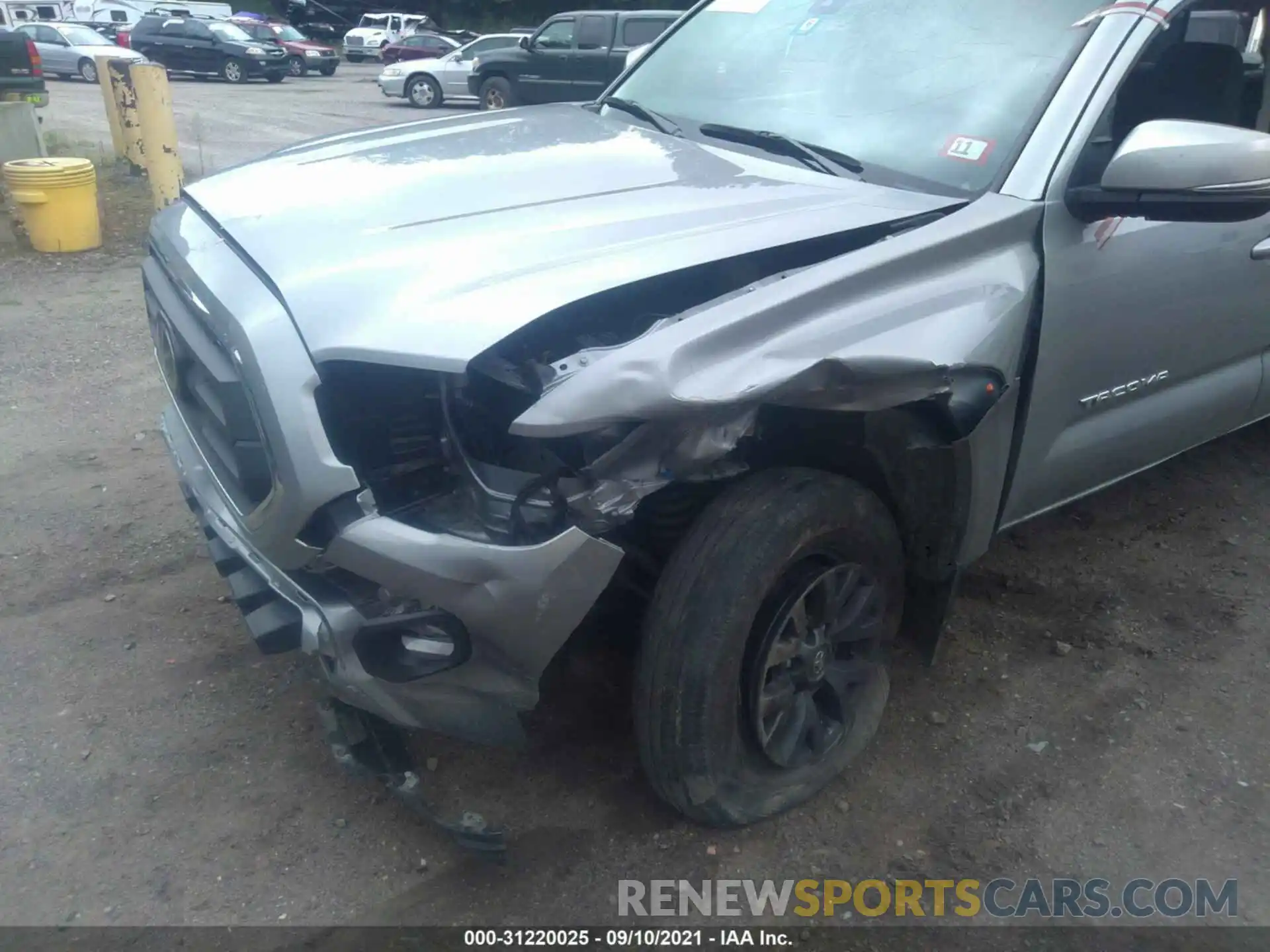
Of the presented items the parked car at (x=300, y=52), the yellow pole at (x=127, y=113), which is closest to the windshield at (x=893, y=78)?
the yellow pole at (x=127, y=113)

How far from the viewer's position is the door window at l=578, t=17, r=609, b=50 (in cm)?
1502

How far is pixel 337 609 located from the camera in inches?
78.0

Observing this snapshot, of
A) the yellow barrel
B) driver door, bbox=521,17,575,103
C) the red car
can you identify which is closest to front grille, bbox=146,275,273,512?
the yellow barrel

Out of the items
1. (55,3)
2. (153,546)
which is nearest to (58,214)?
(153,546)

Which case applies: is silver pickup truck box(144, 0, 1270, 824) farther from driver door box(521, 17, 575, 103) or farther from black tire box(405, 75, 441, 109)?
black tire box(405, 75, 441, 109)

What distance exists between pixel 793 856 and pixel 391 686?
1.07 m

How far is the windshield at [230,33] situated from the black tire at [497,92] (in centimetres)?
1069

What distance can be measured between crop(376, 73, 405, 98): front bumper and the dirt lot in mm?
18124

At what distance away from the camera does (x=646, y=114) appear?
10.9ft

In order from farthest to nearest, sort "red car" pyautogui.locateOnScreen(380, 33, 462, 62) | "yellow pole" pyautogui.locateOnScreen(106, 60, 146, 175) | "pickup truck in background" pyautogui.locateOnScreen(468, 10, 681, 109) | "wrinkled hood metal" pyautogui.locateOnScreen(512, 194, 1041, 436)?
"red car" pyautogui.locateOnScreen(380, 33, 462, 62) < "pickup truck in background" pyautogui.locateOnScreen(468, 10, 681, 109) < "yellow pole" pyautogui.locateOnScreen(106, 60, 146, 175) < "wrinkled hood metal" pyautogui.locateOnScreen(512, 194, 1041, 436)

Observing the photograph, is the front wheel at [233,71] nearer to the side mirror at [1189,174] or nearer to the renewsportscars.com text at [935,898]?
the side mirror at [1189,174]

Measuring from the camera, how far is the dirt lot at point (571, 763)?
236 centimetres

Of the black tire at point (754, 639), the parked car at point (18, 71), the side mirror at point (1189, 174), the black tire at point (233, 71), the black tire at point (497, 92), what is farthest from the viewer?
the black tire at point (233, 71)

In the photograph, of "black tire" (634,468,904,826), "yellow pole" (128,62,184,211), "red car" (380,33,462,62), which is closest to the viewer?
"black tire" (634,468,904,826)
